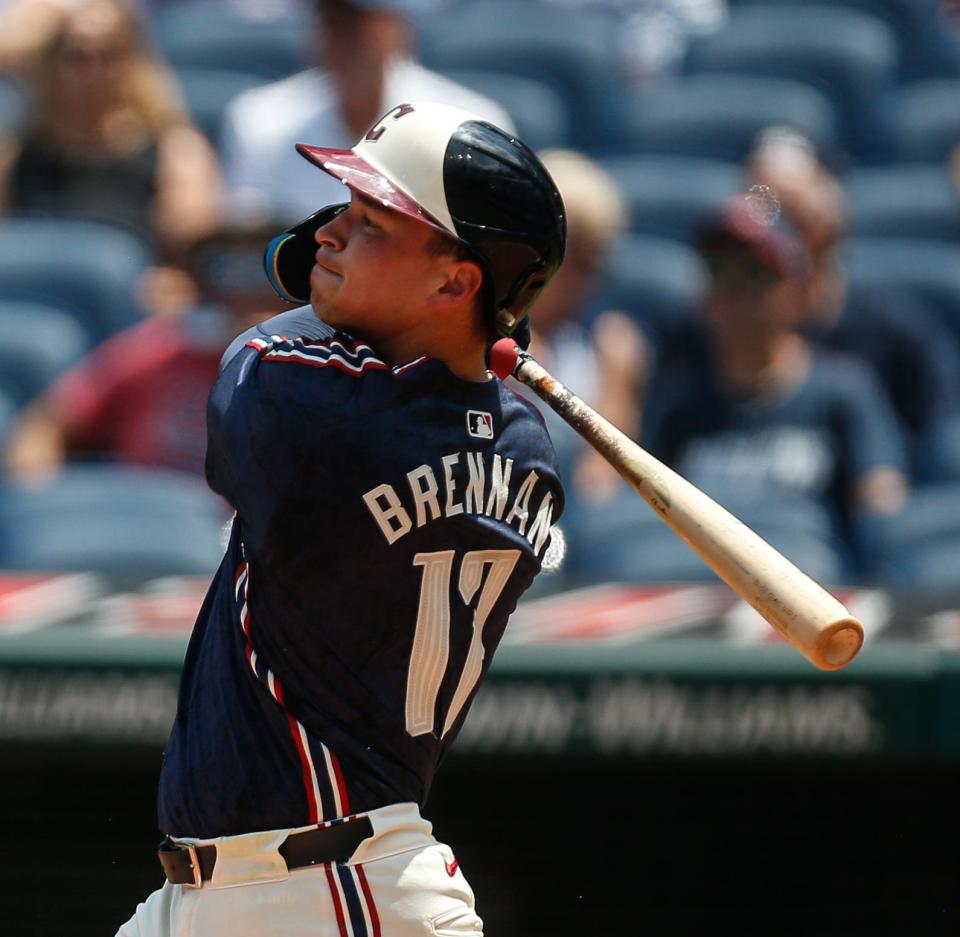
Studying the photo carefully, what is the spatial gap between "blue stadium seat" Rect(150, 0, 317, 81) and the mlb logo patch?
4690mm

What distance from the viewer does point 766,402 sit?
15.5 feet

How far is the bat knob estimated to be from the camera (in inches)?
78.9

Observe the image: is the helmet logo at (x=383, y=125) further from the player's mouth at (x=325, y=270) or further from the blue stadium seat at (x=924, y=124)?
the blue stadium seat at (x=924, y=124)

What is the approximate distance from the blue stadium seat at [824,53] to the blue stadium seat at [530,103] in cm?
64

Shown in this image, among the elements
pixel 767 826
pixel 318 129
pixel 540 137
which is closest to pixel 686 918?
pixel 767 826

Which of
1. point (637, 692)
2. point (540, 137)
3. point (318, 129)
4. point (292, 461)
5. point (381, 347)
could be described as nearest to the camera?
point (292, 461)

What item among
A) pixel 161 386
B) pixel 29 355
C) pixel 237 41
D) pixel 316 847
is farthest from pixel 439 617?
pixel 237 41

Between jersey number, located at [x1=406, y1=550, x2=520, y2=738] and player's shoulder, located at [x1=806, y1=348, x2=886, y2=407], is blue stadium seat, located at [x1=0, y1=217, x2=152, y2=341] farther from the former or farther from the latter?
jersey number, located at [x1=406, y1=550, x2=520, y2=738]

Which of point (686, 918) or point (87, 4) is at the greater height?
point (87, 4)

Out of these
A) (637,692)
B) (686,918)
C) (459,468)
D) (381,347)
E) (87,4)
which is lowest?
(686,918)

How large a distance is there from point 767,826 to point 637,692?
0.38 metres

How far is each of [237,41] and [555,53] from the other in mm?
1202

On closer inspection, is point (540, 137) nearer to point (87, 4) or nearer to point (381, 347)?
point (87, 4)

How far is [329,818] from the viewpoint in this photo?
197 centimetres
